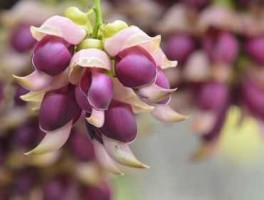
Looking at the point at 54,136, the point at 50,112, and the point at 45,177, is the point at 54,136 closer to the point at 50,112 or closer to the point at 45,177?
the point at 50,112

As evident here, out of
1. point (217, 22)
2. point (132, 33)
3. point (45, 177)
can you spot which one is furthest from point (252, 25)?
point (132, 33)

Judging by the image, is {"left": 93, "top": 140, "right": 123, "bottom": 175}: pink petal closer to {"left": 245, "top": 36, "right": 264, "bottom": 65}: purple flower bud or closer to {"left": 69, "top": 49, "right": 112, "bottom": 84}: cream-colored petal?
{"left": 69, "top": 49, "right": 112, "bottom": 84}: cream-colored petal

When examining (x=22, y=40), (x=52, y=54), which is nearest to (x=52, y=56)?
(x=52, y=54)

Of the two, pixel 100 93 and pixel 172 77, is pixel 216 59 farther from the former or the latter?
pixel 100 93

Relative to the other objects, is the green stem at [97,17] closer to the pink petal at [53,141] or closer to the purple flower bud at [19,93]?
the pink petal at [53,141]

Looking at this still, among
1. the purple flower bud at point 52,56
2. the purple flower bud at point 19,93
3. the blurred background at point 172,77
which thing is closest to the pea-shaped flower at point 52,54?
the purple flower bud at point 52,56

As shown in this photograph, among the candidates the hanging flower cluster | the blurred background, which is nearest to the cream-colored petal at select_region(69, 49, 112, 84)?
the hanging flower cluster
